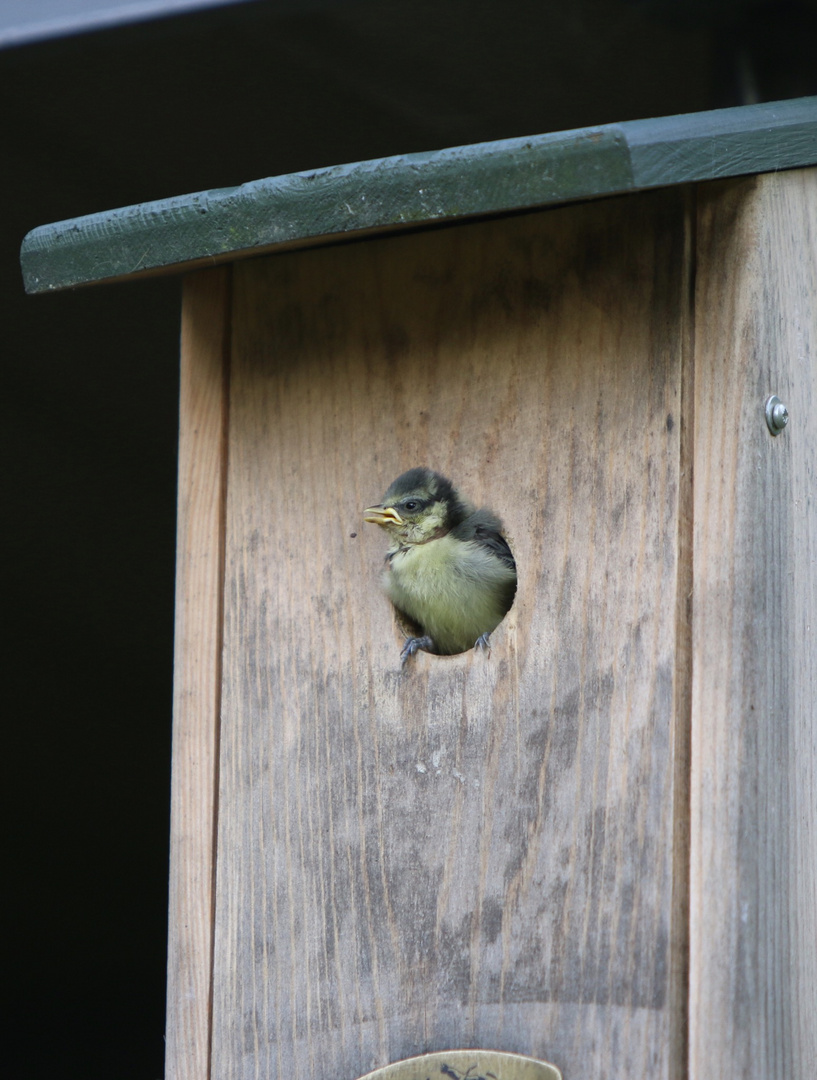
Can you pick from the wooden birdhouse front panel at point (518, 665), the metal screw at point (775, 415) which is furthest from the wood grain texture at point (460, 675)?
the metal screw at point (775, 415)

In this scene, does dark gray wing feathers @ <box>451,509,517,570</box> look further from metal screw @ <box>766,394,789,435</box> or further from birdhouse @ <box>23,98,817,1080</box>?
metal screw @ <box>766,394,789,435</box>

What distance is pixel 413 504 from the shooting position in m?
2.14

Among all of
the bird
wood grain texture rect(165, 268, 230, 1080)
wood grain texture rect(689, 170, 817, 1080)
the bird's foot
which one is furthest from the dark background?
the bird's foot

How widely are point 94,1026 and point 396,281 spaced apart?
4271mm

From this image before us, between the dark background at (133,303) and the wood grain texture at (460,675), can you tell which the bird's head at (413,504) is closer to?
the wood grain texture at (460,675)

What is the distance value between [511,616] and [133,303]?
176 centimetres

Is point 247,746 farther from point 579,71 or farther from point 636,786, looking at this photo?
point 579,71

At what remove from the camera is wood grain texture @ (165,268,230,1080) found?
2119 mm

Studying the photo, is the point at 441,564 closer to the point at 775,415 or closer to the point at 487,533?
the point at 487,533

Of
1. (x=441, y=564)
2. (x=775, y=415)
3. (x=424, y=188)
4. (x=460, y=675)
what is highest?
(x=424, y=188)

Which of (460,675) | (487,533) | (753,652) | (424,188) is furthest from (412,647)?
(424,188)

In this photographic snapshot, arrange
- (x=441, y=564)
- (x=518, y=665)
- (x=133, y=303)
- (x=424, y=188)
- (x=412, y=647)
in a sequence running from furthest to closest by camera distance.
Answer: (x=133, y=303) < (x=441, y=564) < (x=412, y=647) < (x=518, y=665) < (x=424, y=188)

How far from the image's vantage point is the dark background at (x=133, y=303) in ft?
8.98

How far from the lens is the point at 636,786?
1.82m
